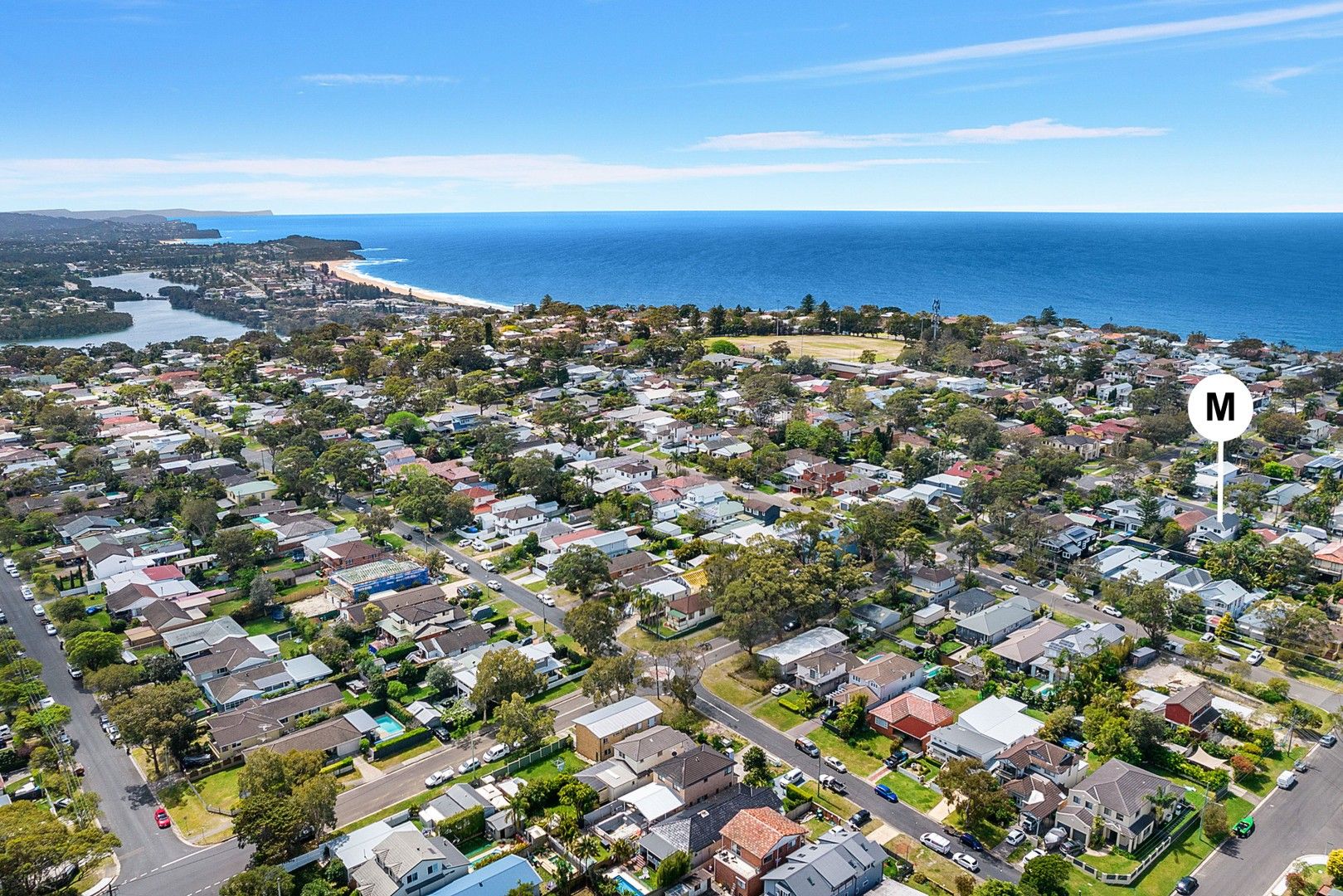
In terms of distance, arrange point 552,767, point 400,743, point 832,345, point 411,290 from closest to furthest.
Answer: point 552,767
point 400,743
point 832,345
point 411,290

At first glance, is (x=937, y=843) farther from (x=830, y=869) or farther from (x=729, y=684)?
(x=729, y=684)

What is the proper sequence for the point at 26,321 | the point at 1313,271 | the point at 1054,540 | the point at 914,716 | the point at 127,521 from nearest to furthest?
the point at 914,716, the point at 1054,540, the point at 127,521, the point at 26,321, the point at 1313,271

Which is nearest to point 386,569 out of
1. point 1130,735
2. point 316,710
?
point 316,710

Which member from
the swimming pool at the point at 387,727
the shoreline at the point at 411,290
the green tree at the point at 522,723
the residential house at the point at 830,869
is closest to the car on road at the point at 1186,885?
the residential house at the point at 830,869

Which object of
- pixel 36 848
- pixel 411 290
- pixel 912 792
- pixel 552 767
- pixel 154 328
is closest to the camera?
pixel 36 848

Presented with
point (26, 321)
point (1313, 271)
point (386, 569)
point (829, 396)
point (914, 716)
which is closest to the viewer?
point (914, 716)

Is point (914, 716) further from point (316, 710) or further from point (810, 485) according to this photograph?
point (810, 485)

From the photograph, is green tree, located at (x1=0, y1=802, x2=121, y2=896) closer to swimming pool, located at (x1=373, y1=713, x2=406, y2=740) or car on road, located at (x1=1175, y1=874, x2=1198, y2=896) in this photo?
swimming pool, located at (x1=373, y1=713, x2=406, y2=740)

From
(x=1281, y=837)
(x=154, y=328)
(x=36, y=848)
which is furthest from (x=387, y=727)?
(x=154, y=328)
